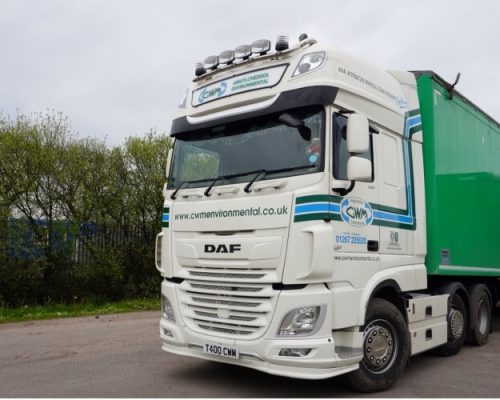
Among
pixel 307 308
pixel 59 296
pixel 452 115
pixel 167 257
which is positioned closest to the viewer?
pixel 307 308

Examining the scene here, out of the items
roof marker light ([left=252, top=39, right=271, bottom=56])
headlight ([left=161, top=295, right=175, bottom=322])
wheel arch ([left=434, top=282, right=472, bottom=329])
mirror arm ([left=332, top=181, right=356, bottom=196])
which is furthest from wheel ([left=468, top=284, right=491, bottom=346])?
roof marker light ([left=252, top=39, right=271, bottom=56])

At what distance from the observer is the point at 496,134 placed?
898 cm

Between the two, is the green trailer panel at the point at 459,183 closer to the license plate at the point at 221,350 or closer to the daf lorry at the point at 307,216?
the daf lorry at the point at 307,216

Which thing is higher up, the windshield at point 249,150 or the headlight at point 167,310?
the windshield at point 249,150

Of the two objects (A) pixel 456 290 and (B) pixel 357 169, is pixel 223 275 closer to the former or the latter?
(B) pixel 357 169

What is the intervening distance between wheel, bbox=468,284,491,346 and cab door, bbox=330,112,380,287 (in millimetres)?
3028

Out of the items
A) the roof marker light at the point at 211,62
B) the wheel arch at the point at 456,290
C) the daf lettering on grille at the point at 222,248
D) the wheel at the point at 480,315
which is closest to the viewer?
the daf lettering on grille at the point at 222,248

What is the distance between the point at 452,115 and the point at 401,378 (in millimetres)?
3614

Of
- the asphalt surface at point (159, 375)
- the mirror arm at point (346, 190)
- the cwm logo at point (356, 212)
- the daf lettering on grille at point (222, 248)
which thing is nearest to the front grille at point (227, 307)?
the daf lettering on grille at point (222, 248)

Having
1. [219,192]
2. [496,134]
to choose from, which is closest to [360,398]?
[219,192]

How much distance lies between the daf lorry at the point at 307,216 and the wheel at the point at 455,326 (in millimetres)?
381

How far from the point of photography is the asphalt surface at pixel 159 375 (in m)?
5.46

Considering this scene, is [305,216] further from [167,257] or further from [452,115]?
[452,115]

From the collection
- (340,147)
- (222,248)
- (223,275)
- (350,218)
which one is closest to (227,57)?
(340,147)
